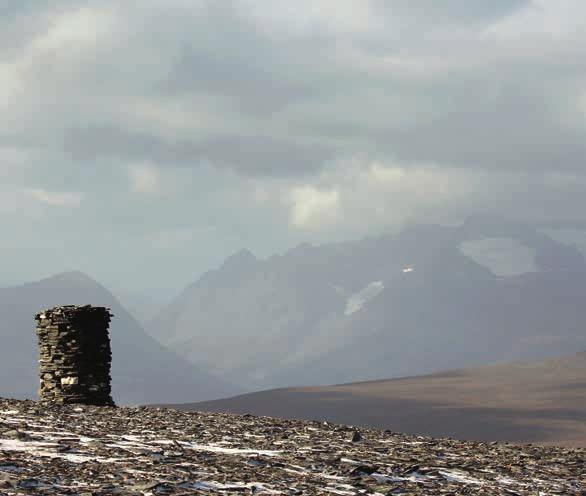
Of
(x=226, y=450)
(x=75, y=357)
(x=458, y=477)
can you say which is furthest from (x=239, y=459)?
(x=75, y=357)

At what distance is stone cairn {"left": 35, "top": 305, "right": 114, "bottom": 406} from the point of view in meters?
29.4

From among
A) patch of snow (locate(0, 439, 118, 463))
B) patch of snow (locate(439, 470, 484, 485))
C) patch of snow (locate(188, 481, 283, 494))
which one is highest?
patch of snow (locate(0, 439, 118, 463))

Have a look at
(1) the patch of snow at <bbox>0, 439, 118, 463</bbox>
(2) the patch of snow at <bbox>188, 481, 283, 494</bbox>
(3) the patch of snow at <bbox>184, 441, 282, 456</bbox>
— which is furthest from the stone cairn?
(2) the patch of snow at <bbox>188, 481, 283, 494</bbox>

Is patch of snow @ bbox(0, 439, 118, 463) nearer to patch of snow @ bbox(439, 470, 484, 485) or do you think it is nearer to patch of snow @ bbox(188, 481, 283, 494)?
patch of snow @ bbox(188, 481, 283, 494)

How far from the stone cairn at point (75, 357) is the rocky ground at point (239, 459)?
119 inches

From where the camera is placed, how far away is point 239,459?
60.8 feet

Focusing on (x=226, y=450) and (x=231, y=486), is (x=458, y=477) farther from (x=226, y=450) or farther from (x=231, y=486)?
(x=231, y=486)

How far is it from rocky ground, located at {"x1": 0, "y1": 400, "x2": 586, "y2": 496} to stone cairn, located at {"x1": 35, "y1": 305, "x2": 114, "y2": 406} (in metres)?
3.02

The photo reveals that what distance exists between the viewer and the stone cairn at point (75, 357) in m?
29.4

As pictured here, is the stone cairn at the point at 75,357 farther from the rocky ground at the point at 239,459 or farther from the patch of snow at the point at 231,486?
the patch of snow at the point at 231,486

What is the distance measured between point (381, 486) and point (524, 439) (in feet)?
606

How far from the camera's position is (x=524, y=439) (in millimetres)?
193250

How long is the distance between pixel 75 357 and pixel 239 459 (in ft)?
40.3

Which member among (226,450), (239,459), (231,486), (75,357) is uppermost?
(75,357)
